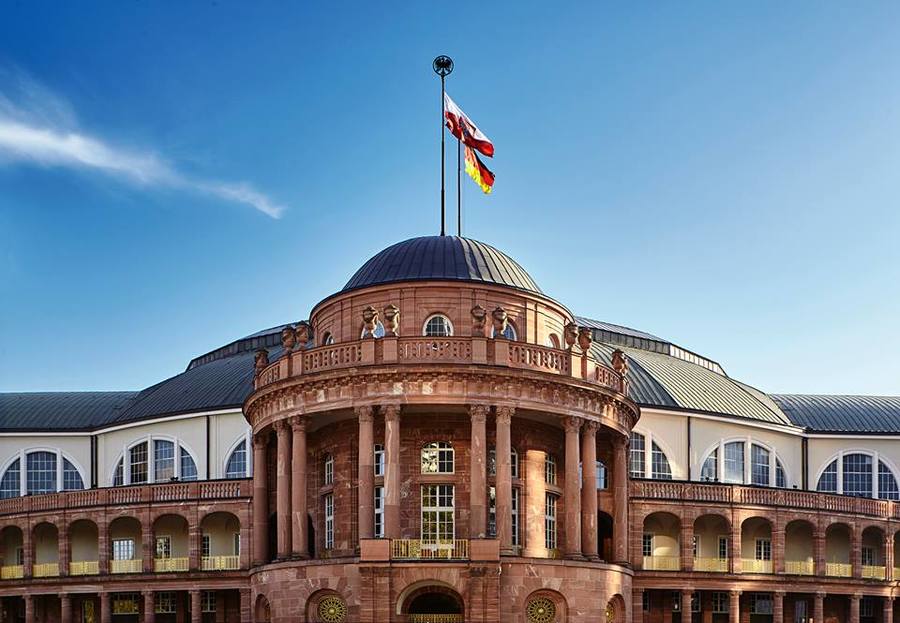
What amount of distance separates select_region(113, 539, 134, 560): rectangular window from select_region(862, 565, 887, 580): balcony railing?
4172cm

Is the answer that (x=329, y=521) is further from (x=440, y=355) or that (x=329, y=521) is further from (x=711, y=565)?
(x=711, y=565)

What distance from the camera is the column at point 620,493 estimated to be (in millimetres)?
59625

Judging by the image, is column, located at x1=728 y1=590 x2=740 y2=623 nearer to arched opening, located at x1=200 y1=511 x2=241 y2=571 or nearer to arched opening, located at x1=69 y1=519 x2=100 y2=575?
arched opening, located at x1=200 y1=511 x2=241 y2=571

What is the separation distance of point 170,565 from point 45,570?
7917 mm

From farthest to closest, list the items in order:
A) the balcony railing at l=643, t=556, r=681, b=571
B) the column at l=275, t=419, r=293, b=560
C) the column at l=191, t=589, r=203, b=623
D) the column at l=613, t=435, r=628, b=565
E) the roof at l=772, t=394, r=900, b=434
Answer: the roof at l=772, t=394, r=900, b=434, the balcony railing at l=643, t=556, r=681, b=571, the column at l=191, t=589, r=203, b=623, the column at l=613, t=435, r=628, b=565, the column at l=275, t=419, r=293, b=560

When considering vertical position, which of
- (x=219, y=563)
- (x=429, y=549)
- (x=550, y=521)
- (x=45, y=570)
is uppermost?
(x=550, y=521)

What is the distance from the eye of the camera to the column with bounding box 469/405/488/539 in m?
51.5

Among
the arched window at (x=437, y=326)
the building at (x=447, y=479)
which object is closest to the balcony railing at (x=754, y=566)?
the building at (x=447, y=479)

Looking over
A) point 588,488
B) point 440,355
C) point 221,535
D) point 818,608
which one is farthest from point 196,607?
point 818,608

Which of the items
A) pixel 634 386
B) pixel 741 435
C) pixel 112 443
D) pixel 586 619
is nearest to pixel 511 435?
pixel 586 619

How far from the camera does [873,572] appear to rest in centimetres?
7444

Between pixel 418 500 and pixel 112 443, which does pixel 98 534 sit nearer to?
pixel 112 443

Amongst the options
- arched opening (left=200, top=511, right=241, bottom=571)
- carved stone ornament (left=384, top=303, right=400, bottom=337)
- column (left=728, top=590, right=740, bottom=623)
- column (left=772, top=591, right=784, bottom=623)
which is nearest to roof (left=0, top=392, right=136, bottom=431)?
arched opening (left=200, top=511, right=241, bottom=571)

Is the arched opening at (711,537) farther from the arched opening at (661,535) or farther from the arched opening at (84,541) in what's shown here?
the arched opening at (84,541)
